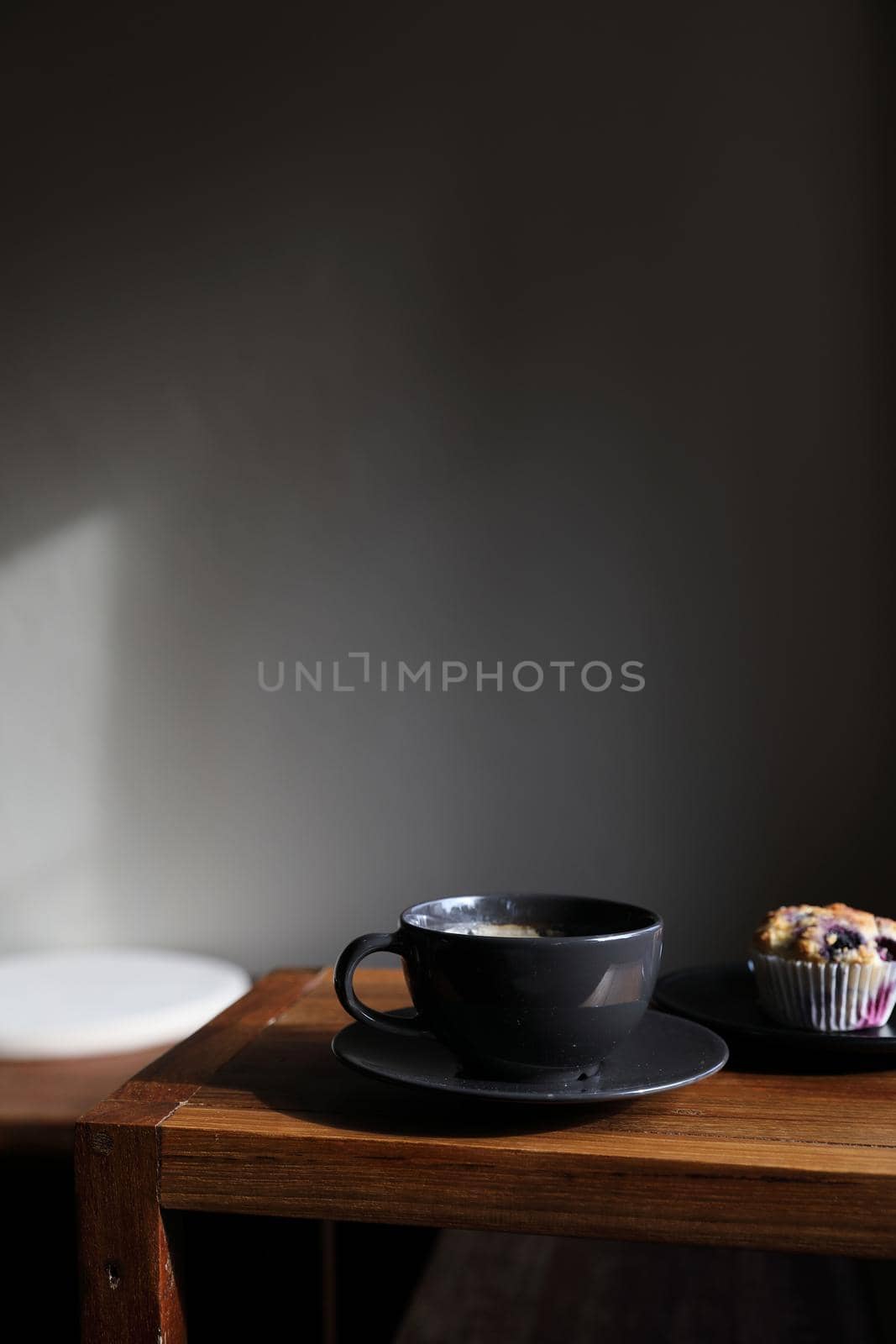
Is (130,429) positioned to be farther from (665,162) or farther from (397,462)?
(665,162)

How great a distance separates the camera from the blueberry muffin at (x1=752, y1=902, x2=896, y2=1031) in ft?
2.43

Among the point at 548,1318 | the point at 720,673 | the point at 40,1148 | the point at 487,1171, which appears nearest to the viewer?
the point at 487,1171

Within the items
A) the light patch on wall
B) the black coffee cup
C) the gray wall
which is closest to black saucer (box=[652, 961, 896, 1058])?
the black coffee cup

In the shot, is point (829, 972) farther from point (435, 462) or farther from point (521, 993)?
point (435, 462)

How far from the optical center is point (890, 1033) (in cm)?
73

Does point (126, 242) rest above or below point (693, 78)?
below

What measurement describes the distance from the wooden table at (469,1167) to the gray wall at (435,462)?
0.70 metres

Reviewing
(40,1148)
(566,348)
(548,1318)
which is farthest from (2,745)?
(548,1318)

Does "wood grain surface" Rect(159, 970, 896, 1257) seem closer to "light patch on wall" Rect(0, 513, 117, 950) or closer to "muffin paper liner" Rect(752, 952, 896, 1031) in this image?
"muffin paper liner" Rect(752, 952, 896, 1031)

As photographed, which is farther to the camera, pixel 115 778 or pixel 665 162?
pixel 115 778

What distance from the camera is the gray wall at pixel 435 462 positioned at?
1318 millimetres

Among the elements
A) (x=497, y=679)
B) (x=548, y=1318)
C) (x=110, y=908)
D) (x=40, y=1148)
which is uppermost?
(x=497, y=679)

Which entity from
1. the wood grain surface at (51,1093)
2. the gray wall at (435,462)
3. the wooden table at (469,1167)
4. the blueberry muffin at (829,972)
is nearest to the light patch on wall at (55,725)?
the gray wall at (435,462)

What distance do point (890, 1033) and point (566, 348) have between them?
0.91m
